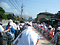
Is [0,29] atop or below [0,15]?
below

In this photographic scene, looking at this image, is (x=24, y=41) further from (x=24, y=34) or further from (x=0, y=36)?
(x=0, y=36)

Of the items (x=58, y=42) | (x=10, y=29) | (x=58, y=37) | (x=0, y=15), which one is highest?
(x=0, y=15)

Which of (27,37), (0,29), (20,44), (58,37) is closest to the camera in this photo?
(27,37)

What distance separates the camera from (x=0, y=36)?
12.6 ft

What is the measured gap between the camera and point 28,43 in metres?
2.83

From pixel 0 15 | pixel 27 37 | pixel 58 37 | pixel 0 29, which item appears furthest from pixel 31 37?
pixel 0 15

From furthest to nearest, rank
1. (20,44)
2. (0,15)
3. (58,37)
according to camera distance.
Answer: (0,15), (58,37), (20,44)

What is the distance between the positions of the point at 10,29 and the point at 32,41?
1.76 metres

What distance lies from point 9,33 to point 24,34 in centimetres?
147

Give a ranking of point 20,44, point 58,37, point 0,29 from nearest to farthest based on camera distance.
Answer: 1. point 20,44
2. point 0,29
3. point 58,37

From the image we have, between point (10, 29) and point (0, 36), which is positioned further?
point (10, 29)

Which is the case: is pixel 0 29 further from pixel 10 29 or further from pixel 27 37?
pixel 27 37

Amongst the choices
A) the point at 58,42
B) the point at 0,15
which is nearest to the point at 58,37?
the point at 58,42

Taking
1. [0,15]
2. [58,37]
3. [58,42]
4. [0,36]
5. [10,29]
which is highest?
[0,15]
